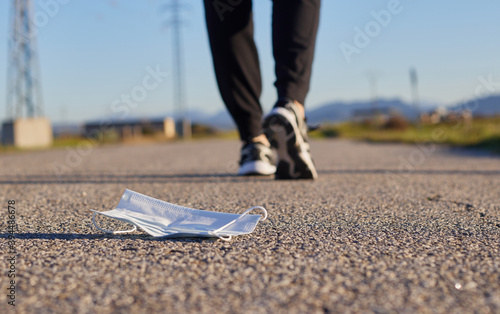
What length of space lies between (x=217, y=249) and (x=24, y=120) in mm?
19983

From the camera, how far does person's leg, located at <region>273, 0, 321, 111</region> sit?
212 centimetres

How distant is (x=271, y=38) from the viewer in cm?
221

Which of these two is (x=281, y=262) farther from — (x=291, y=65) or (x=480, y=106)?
(x=480, y=106)

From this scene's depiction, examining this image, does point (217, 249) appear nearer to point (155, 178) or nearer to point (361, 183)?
point (361, 183)

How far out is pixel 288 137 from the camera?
85.1 inches

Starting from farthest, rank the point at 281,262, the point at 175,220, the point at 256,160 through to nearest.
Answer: the point at 256,160 → the point at 175,220 → the point at 281,262

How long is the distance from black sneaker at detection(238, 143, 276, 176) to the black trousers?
0.23 ft

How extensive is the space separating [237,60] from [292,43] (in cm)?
49

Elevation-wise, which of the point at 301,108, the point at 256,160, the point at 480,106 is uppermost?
the point at 301,108

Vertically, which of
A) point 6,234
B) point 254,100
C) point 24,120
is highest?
point 254,100

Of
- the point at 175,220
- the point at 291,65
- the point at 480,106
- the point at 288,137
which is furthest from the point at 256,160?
the point at 480,106

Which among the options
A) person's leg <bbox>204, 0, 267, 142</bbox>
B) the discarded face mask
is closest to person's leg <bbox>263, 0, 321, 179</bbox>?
person's leg <bbox>204, 0, 267, 142</bbox>

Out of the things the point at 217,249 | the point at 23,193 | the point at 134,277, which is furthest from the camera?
the point at 23,193

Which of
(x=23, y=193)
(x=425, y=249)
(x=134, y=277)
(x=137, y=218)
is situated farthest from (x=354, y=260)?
(x=23, y=193)
